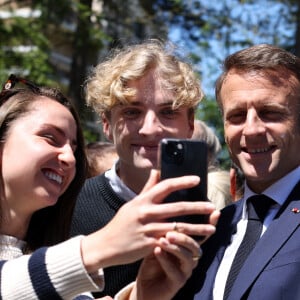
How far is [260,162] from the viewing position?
276 cm

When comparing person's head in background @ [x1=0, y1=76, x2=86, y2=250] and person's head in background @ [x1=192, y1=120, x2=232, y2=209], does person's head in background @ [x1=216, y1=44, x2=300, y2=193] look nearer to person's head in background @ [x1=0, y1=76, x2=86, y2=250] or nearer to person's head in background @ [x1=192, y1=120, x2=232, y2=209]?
person's head in background @ [x1=0, y1=76, x2=86, y2=250]

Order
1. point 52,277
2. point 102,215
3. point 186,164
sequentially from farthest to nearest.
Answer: point 102,215, point 186,164, point 52,277

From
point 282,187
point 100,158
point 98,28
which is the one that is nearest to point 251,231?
point 282,187

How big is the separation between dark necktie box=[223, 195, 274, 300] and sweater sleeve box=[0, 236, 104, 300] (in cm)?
88

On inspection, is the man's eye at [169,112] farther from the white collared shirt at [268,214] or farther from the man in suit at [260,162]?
the white collared shirt at [268,214]

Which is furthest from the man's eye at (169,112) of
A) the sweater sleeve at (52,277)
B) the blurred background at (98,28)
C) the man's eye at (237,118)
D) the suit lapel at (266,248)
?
the blurred background at (98,28)

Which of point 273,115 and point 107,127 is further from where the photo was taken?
point 107,127

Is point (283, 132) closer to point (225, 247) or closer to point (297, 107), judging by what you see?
point (297, 107)

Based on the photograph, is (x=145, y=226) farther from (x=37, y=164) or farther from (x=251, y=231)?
(x=251, y=231)

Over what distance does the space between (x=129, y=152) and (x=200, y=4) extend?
11.5m

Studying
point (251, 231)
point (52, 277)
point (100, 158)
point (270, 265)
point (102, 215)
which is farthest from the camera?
point (100, 158)

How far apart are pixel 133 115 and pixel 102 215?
1.74ft

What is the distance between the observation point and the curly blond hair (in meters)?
3.15

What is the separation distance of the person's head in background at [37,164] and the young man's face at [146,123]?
0.52m
